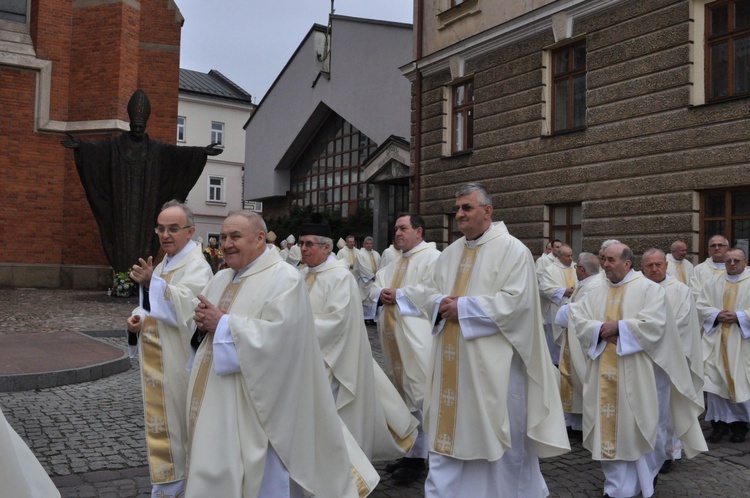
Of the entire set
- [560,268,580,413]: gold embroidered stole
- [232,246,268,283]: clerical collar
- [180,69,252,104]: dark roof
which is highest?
[180,69,252,104]: dark roof

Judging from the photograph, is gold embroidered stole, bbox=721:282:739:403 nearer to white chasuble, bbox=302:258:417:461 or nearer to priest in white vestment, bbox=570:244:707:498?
priest in white vestment, bbox=570:244:707:498

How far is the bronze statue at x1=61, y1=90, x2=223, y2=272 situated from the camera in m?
15.6

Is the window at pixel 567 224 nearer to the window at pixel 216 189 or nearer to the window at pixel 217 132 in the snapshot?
the window at pixel 217 132

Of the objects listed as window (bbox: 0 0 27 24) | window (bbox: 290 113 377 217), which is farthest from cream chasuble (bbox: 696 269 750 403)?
window (bbox: 290 113 377 217)

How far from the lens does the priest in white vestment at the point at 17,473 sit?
2.60 metres

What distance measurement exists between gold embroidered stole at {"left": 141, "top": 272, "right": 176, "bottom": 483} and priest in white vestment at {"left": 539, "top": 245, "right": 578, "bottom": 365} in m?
6.96

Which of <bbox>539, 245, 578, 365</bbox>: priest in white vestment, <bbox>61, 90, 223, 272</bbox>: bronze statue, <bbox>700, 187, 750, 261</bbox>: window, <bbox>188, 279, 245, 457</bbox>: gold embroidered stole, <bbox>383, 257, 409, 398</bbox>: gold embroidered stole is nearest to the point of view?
<bbox>188, 279, 245, 457</bbox>: gold embroidered stole

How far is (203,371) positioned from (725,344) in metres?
6.03

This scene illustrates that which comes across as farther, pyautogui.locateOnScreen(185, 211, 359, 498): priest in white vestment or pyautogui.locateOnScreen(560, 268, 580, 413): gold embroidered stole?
pyautogui.locateOnScreen(560, 268, 580, 413): gold embroidered stole

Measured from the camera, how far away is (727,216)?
40.4ft

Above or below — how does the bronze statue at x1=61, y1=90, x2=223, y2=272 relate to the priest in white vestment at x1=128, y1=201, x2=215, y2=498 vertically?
above

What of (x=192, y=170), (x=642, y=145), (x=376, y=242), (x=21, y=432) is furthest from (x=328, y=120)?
(x=21, y=432)

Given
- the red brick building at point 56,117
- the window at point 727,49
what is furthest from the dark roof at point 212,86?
the window at point 727,49

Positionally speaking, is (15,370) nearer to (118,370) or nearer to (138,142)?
(118,370)
